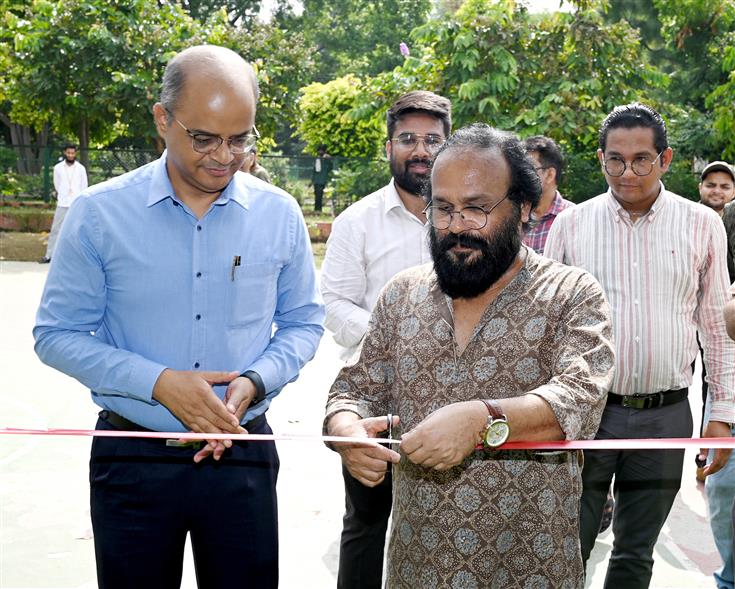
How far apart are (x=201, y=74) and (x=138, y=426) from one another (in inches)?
44.4

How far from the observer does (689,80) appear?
23.6 m

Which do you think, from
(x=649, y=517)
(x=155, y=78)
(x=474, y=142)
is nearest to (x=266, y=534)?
(x=474, y=142)

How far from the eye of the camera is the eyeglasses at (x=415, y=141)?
15.0ft

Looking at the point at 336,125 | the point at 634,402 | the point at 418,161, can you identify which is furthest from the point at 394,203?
the point at 336,125

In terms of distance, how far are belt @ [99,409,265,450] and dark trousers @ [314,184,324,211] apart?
21.1 meters

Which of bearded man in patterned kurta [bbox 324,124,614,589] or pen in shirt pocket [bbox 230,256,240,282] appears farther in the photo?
pen in shirt pocket [bbox 230,256,240,282]

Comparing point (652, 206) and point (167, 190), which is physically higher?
point (652, 206)

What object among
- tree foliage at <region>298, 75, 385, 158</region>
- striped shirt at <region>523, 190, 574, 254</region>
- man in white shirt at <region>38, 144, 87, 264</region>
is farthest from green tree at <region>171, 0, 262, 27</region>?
striped shirt at <region>523, 190, 574, 254</region>

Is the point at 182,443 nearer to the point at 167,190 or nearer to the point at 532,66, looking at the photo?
the point at 167,190

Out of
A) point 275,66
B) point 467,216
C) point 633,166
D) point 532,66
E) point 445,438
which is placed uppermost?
point 275,66

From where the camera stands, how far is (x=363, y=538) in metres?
4.18

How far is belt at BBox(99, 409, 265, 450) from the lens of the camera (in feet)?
9.95

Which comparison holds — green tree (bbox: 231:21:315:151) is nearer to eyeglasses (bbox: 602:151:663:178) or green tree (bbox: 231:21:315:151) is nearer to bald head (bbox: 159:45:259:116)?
eyeglasses (bbox: 602:151:663:178)

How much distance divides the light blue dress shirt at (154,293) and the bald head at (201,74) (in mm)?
272
